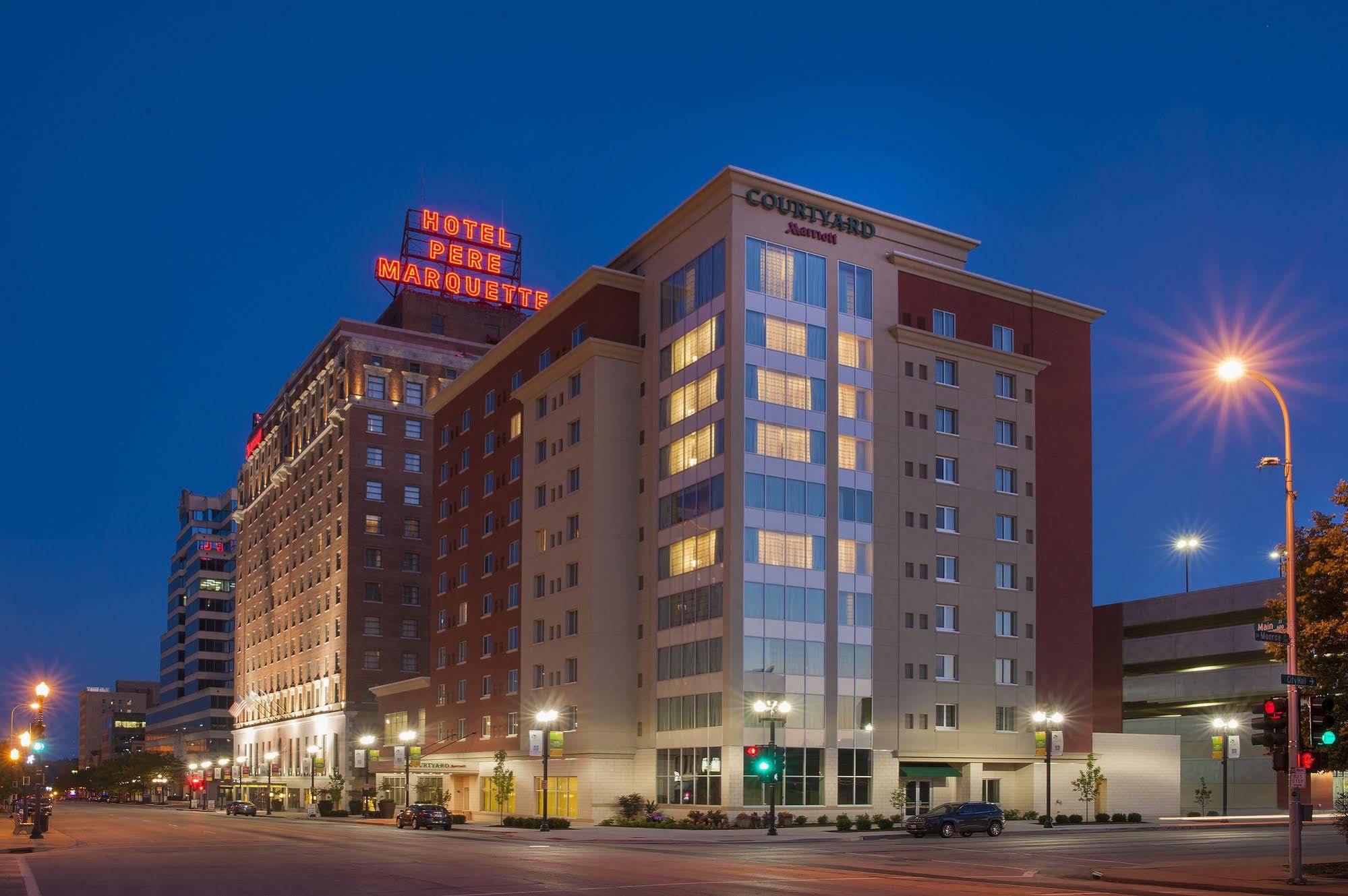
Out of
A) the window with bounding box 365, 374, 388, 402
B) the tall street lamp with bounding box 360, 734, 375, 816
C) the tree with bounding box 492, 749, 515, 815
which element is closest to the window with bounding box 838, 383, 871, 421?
the tree with bounding box 492, 749, 515, 815

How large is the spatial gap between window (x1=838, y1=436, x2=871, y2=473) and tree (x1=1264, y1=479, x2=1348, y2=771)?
133 ft

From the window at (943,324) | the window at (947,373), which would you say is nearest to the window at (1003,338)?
the window at (943,324)

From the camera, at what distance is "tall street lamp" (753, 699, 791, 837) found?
208ft

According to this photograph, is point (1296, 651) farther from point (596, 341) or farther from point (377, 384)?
point (377, 384)

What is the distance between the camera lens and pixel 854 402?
3071 inches

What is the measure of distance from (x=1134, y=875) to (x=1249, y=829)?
37246mm

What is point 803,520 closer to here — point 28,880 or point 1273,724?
point 1273,724

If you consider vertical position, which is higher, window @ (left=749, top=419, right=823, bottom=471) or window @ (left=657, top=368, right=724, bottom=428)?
window @ (left=657, top=368, right=724, bottom=428)

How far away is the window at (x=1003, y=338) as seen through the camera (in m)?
84.8

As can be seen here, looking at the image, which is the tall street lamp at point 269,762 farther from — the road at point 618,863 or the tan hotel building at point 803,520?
the road at point 618,863

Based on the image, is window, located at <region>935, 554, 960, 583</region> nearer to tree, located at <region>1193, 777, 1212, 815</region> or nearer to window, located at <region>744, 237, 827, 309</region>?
window, located at <region>744, 237, 827, 309</region>

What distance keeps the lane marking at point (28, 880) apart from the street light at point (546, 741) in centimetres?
2846

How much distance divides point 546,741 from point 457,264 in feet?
260

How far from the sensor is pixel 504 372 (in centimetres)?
9844
